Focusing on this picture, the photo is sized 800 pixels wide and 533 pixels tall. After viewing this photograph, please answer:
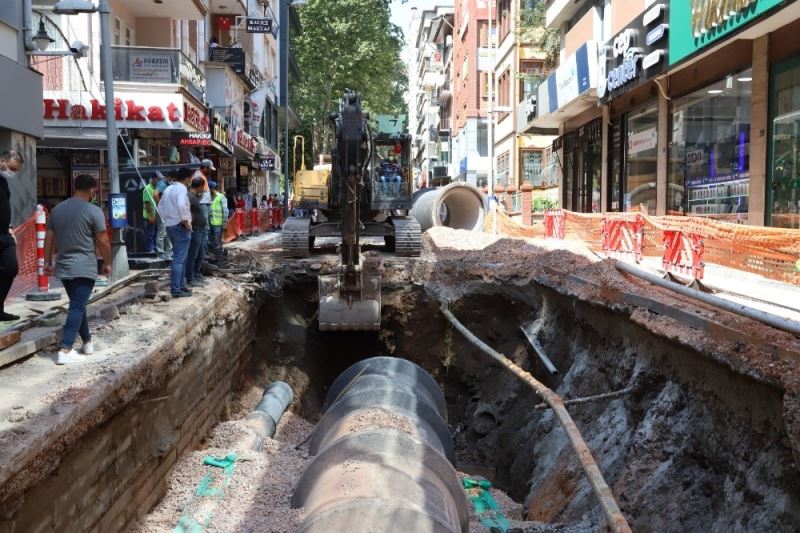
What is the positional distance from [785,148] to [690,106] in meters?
4.14

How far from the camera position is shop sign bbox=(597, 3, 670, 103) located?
1548cm

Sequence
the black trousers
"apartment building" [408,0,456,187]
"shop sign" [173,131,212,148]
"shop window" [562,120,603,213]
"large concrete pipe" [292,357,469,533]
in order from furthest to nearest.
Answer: "apartment building" [408,0,456,187], "shop window" [562,120,603,213], "shop sign" [173,131,212,148], the black trousers, "large concrete pipe" [292,357,469,533]

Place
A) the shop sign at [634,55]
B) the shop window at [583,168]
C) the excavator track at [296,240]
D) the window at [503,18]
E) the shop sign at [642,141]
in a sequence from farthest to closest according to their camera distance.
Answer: the window at [503,18], the shop window at [583,168], the shop sign at [642,141], the shop sign at [634,55], the excavator track at [296,240]

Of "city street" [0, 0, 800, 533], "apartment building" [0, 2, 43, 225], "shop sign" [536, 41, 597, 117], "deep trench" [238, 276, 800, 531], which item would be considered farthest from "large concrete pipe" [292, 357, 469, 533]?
"shop sign" [536, 41, 597, 117]

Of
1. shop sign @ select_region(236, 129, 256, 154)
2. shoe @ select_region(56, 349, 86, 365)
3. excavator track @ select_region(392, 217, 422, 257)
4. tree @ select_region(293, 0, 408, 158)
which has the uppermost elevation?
tree @ select_region(293, 0, 408, 158)

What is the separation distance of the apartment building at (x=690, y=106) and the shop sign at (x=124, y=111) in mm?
10809

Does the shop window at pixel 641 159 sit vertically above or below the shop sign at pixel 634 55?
below

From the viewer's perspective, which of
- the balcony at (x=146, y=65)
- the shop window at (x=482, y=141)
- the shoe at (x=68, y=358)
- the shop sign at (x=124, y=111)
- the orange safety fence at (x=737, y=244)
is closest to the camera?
the shoe at (x=68, y=358)

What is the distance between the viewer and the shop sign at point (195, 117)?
18.7 metres

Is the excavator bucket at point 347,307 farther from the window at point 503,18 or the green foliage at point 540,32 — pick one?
the window at point 503,18

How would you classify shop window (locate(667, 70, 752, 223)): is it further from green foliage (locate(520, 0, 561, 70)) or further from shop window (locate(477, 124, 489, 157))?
shop window (locate(477, 124, 489, 157))

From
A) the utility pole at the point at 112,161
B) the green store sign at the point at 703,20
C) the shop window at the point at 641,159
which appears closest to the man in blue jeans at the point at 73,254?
the utility pole at the point at 112,161

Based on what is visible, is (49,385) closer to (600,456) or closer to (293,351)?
(600,456)

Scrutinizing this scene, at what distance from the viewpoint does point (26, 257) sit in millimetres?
8969
